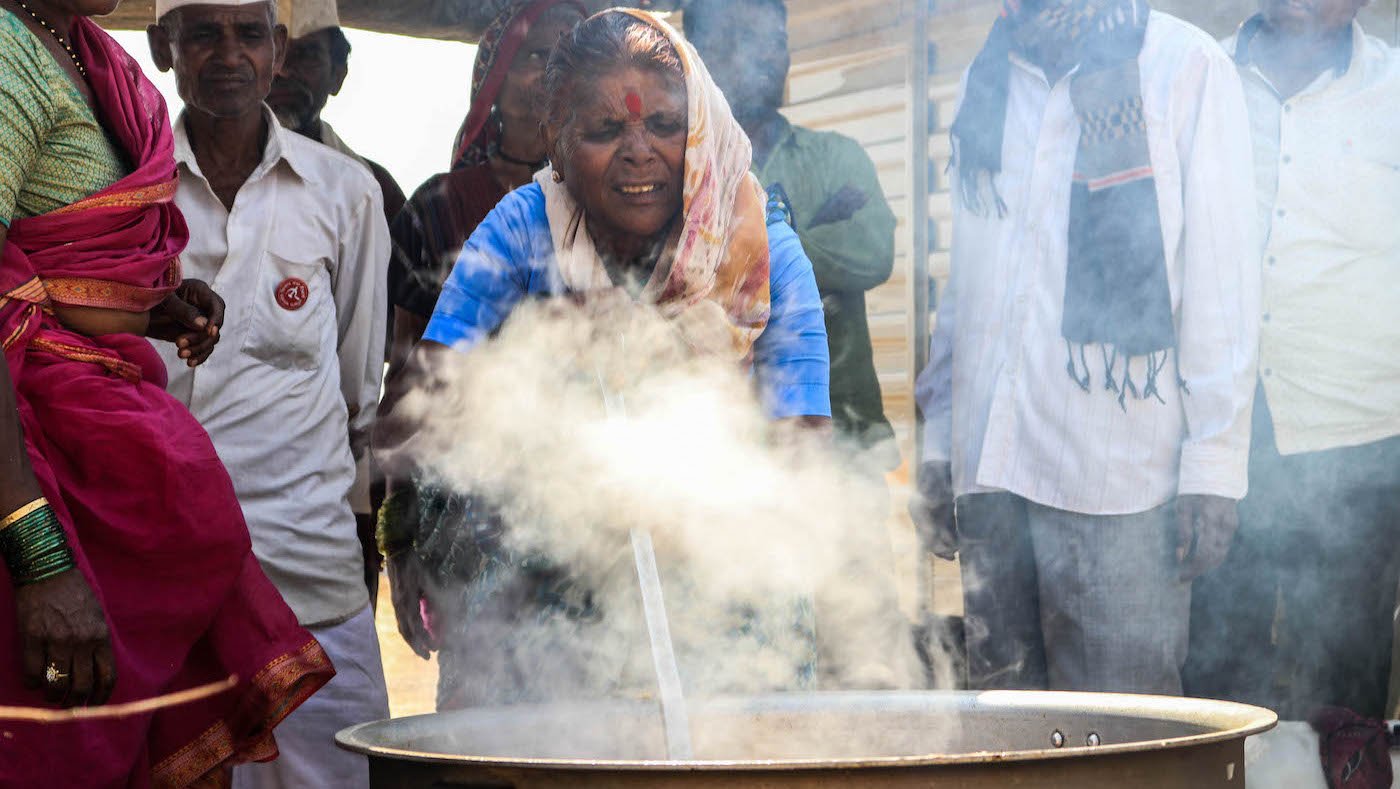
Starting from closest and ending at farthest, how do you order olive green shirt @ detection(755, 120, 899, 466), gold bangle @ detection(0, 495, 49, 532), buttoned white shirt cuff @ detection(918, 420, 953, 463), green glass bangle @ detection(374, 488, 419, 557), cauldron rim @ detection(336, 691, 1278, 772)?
cauldron rim @ detection(336, 691, 1278, 772), gold bangle @ detection(0, 495, 49, 532), green glass bangle @ detection(374, 488, 419, 557), buttoned white shirt cuff @ detection(918, 420, 953, 463), olive green shirt @ detection(755, 120, 899, 466)

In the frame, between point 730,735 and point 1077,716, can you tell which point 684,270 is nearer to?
point 730,735

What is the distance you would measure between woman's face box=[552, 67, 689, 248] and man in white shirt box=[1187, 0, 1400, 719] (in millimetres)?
1656

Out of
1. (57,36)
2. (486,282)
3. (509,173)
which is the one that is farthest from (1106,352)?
(57,36)

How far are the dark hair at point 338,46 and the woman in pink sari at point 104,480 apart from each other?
7.65ft

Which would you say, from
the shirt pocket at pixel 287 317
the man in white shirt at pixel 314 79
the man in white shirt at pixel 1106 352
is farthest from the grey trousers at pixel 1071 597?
the man in white shirt at pixel 314 79

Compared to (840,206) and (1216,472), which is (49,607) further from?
(840,206)

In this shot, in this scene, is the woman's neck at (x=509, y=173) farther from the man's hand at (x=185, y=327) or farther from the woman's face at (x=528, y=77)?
the man's hand at (x=185, y=327)

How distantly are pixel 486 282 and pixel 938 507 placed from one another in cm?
150

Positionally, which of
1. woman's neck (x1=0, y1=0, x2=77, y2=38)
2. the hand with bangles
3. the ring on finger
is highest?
woman's neck (x1=0, y1=0, x2=77, y2=38)

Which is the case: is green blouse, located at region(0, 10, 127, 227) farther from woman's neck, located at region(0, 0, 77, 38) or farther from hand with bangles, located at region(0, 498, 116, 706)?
hand with bangles, located at region(0, 498, 116, 706)

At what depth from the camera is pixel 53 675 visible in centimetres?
217

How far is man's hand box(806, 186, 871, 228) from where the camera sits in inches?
170

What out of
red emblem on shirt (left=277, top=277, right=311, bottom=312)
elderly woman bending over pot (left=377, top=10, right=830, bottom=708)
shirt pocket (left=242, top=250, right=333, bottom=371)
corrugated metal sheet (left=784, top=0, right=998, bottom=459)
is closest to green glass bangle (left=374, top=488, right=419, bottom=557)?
elderly woman bending over pot (left=377, top=10, right=830, bottom=708)

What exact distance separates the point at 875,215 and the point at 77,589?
8.54ft
